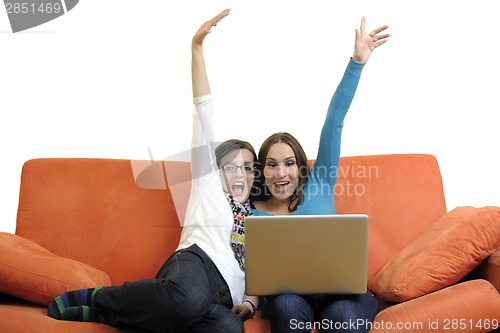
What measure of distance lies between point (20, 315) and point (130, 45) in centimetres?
146

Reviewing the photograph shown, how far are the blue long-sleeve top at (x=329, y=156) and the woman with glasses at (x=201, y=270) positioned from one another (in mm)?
202

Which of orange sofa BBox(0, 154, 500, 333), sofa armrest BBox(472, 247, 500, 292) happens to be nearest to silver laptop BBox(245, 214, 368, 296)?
orange sofa BBox(0, 154, 500, 333)

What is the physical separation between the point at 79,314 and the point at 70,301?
9 centimetres

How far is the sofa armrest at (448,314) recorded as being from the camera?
2.17 meters

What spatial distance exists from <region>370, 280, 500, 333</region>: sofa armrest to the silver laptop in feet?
0.51

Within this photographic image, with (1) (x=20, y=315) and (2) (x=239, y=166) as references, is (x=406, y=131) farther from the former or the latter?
(1) (x=20, y=315)

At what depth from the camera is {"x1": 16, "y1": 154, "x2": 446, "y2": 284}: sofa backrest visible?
9.12ft

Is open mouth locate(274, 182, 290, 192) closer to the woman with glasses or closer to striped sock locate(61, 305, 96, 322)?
the woman with glasses

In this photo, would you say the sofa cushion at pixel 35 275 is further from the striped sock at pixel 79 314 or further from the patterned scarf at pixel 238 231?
the patterned scarf at pixel 238 231

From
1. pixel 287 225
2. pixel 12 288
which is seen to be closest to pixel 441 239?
pixel 287 225

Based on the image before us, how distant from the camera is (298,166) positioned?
2.76 metres

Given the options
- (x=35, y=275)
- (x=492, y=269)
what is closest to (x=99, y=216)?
(x=35, y=275)

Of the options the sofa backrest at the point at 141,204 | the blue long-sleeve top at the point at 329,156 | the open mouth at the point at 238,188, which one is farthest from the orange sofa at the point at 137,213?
the open mouth at the point at 238,188

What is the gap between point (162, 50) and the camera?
10.5 ft
